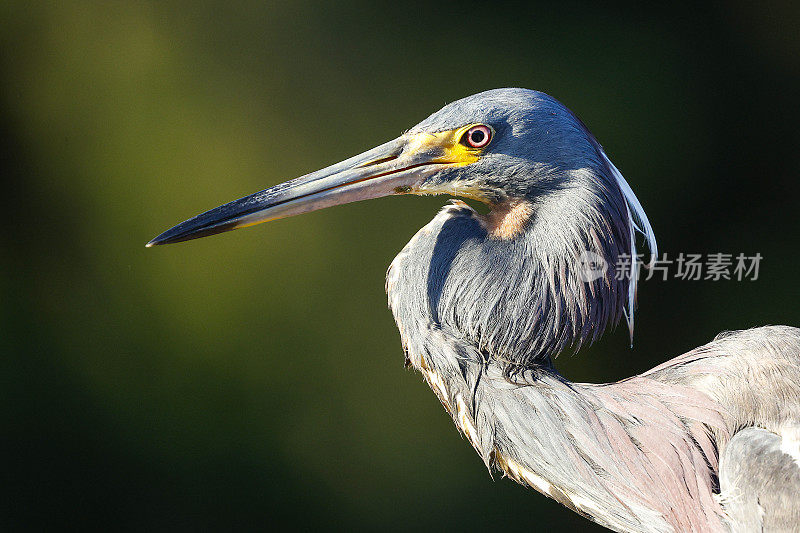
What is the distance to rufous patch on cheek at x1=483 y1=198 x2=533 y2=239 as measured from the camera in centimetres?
86

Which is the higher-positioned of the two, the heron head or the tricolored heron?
the heron head

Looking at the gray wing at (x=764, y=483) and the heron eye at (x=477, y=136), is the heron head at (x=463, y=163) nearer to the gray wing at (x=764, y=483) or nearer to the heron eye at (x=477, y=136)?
the heron eye at (x=477, y=136)

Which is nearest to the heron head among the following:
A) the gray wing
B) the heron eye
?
the heron eye

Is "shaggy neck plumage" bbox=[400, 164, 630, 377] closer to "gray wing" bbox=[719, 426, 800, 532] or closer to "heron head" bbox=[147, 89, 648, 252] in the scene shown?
"heron head" bbox=[147, 89, 648, 252]

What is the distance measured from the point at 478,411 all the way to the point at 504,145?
32 centimetres

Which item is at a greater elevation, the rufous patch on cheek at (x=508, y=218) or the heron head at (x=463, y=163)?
the heron head at (x=463, y=163)

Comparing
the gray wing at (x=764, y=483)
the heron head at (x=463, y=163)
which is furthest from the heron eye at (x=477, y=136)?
the gray wing at (x=764, y=483)

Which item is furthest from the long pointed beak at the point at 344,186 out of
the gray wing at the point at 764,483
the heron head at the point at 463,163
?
the gray wing at the point at 764,483

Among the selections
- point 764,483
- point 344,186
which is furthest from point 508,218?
point 764,483

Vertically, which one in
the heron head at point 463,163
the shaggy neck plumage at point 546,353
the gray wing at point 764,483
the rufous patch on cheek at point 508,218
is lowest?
the gray wing at point 764,483

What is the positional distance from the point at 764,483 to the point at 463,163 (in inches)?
20.1

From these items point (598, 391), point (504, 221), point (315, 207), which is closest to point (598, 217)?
point (504, 221)

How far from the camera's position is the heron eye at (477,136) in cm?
83

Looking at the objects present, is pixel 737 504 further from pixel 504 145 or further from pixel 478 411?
pixel 504 145
